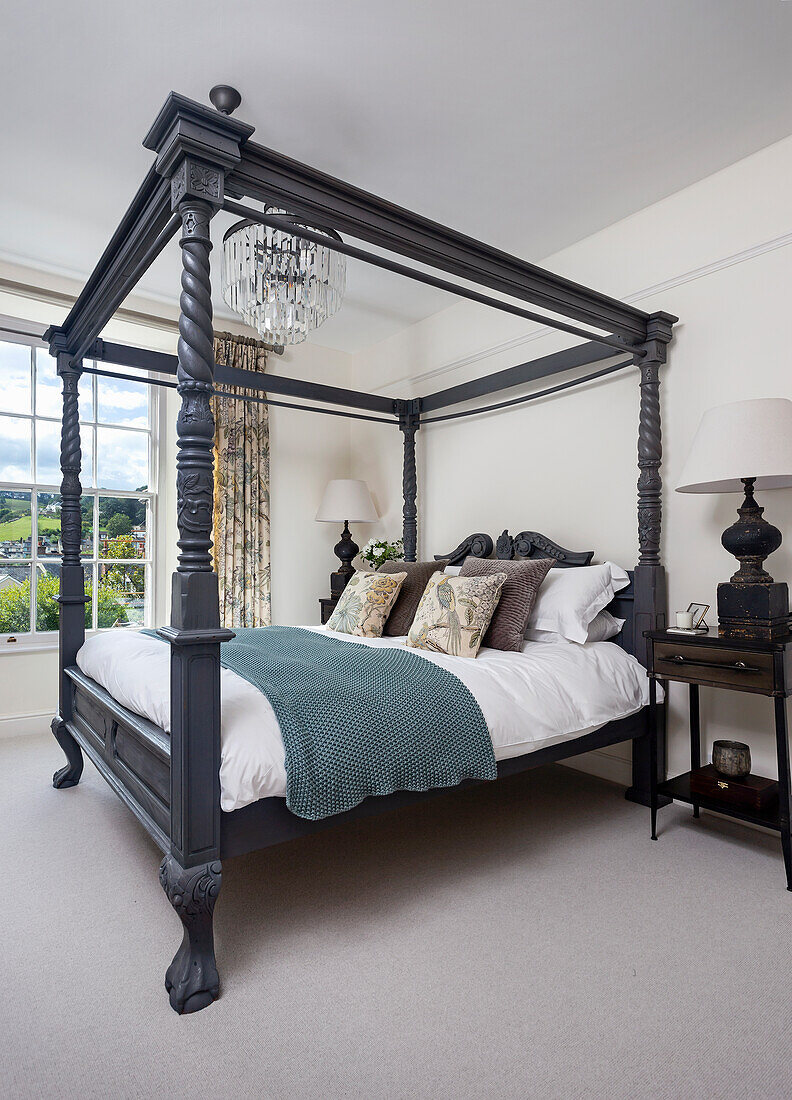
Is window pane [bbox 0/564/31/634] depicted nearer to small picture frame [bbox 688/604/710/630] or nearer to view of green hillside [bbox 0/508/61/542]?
view of green hillside [bbox 0/508/61/542]

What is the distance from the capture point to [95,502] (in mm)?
4238

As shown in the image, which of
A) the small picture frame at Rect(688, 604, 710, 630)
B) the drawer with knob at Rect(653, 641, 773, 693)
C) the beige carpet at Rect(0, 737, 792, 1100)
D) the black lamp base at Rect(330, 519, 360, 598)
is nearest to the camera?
the beige carpet at Rect(0, 737, 792, 1100)

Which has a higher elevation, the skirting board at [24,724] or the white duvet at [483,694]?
the white duvet at [483,694]

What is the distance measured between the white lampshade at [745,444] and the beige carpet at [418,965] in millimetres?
1395

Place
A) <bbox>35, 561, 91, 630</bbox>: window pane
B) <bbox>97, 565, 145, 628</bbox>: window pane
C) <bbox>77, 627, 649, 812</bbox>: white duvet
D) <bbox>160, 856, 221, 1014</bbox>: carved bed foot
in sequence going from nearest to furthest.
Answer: <bbox>160, 856, 221, 1014</bbox>: carved bed foot < <bbox>77, 627, 649, 812</bbox>: white duvet < <bbox>35, 561, 91, 630</bbox>: window pane < <bbox>97, 565, 145, 628</bbox>: window pane

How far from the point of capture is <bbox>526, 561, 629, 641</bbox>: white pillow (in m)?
2.91

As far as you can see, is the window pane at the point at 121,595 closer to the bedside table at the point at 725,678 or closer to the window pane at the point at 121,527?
the window pane at the point at 121,527

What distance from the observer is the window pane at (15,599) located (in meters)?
3.90

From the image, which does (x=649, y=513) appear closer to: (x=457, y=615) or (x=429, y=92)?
(x=457, y=615)

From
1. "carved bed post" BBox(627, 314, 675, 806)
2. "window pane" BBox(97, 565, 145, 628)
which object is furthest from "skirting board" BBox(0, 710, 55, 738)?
"carved bed post" BBox(627, 314, 675, 806)

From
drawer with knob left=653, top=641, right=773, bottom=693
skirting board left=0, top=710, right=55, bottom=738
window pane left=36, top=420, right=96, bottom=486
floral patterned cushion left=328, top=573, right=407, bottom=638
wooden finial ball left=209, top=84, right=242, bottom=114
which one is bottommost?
skirting board left=0, top=710, right=55, bottom=738

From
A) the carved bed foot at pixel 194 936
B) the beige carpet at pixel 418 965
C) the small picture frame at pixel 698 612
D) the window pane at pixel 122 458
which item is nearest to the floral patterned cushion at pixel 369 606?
the beige carpet at pixel 418 965

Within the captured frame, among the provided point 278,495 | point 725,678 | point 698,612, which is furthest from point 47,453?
point 725,678

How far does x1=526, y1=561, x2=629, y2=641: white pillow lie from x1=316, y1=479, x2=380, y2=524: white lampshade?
5.96ft
